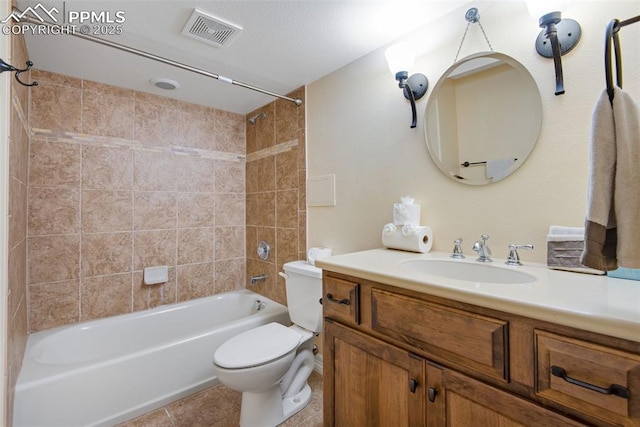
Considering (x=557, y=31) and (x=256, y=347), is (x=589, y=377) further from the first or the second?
(x=256, y=347)

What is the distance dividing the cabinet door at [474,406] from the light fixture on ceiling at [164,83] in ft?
7.68

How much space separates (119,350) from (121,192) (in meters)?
1.15

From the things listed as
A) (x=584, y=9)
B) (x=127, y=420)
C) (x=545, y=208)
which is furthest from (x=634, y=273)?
(x=127, y=420)

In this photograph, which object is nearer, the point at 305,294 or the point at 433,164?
the point at 433,164

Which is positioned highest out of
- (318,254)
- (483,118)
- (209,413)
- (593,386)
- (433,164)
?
(483,118)

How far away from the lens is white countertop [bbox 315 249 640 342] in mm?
578

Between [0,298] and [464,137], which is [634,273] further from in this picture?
[0,298]

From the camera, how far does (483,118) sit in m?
1.24

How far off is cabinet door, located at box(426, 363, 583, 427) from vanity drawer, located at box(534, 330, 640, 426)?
0.06 m

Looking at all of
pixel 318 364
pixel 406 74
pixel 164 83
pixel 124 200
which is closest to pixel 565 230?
pixel 406 74

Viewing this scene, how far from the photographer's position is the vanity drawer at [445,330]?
726 mm

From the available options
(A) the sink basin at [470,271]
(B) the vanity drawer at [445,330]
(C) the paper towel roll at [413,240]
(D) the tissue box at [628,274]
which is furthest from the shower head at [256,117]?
(D) the tissue box at [628,274]

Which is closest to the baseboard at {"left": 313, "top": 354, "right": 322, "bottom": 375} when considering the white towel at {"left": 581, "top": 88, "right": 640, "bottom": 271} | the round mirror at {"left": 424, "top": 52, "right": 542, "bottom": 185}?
the round mirror at {"left": 424, "top": 52, "right": 542, "bottom": 185}

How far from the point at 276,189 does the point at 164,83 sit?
113 centimetres
